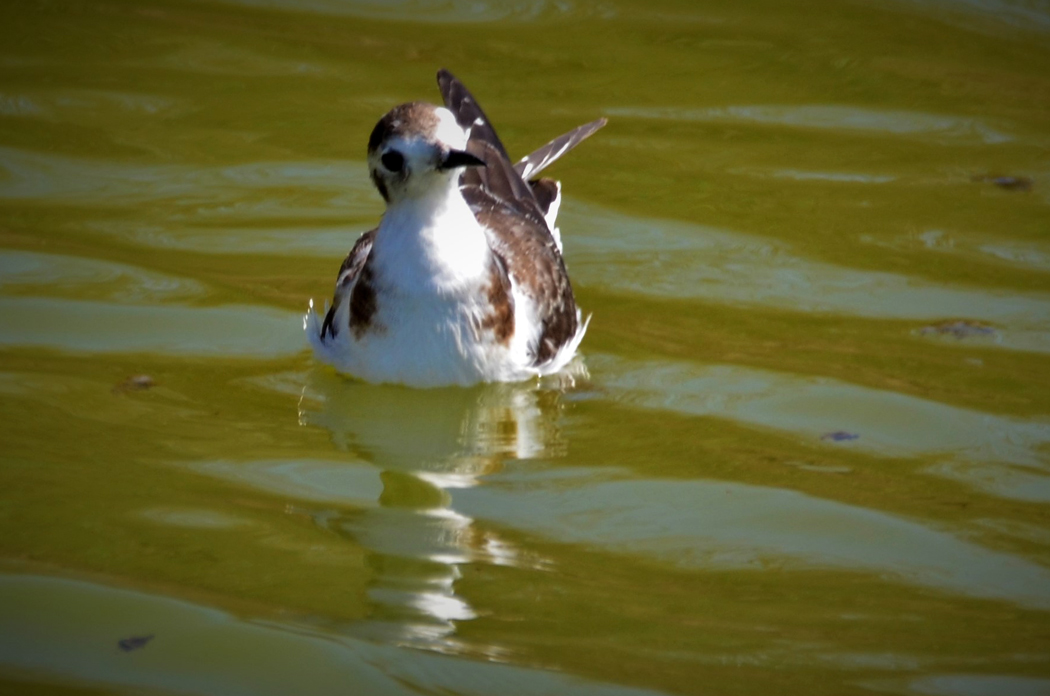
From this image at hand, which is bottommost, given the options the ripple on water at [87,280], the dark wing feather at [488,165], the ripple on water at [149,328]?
the ripple on water at [149,328]

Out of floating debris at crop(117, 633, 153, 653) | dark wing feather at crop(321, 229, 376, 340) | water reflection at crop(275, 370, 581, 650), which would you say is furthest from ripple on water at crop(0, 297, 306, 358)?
floating debris at crop(117, 633, 153, 653)

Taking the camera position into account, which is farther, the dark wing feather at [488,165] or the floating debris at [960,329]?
the dark wing feather at [488,165]

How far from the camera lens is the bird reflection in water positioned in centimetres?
478

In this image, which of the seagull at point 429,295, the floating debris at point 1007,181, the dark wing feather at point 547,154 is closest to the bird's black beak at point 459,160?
the seagull at point 429,295

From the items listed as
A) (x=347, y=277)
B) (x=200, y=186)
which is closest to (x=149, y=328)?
(x=347, y=277)

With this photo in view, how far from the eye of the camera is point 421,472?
5.81m

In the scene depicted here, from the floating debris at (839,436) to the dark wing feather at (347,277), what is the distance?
2.07 m

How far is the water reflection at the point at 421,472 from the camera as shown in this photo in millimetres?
4793

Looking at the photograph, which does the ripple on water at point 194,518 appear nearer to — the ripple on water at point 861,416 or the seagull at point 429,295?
the seagull at point 429,295

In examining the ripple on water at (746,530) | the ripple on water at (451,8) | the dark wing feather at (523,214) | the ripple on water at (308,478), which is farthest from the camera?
the ripple on water at (451,8)

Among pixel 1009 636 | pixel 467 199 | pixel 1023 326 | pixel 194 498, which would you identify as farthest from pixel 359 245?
pixel 1009 636

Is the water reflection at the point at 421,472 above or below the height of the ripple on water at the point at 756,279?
below

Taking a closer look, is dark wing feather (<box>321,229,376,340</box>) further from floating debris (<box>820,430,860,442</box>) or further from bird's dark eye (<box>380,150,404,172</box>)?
floating debris (<box>820,430,860,442</box>)

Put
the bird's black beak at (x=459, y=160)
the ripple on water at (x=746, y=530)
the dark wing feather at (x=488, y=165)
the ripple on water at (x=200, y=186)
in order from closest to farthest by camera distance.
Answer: the ripple on water at (x=746, y=530), the bird's black beak at (x=459, y=160), the dark wing feather at (x=488, y=165), the ripple on water at (x=200, y=186)
